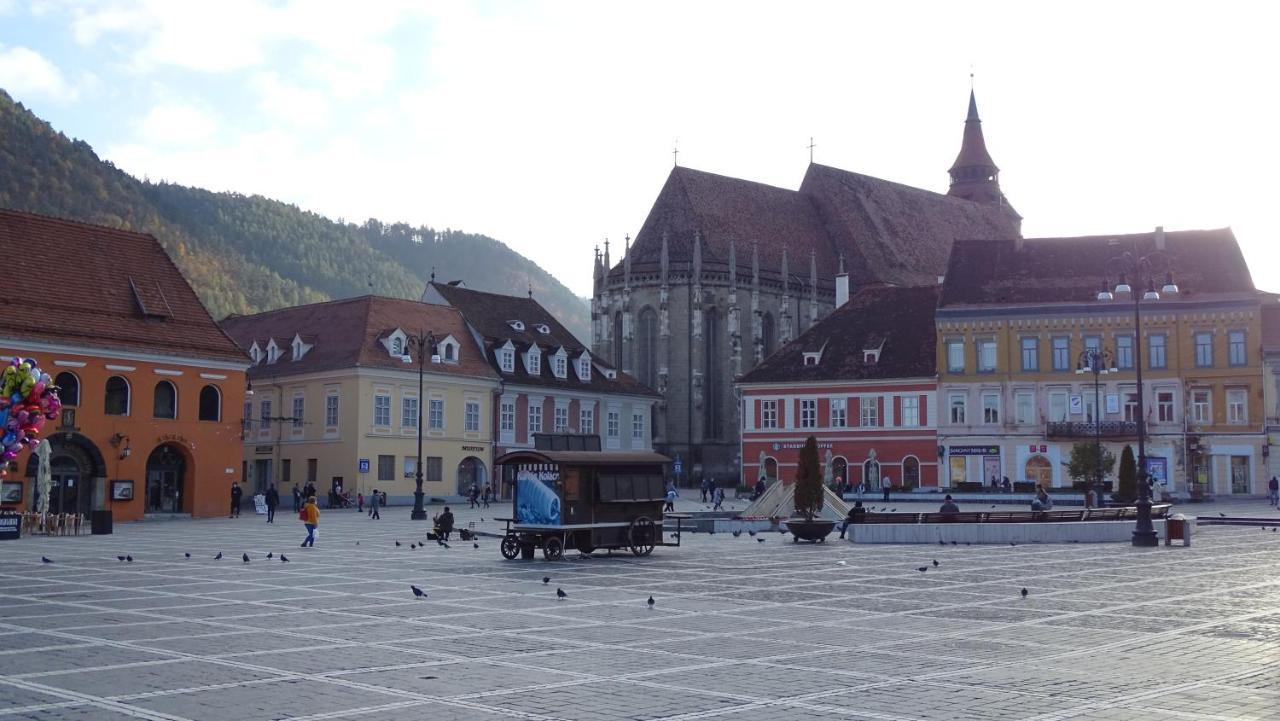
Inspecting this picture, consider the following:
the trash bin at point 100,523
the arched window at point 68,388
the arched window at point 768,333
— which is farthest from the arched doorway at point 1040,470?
the trash bin at point 100,523

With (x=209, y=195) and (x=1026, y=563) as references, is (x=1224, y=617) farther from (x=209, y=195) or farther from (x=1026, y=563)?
(x=209, y=195)

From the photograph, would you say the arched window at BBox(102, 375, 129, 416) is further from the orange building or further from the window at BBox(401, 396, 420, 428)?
the window at BBox(401, 396, 420, 428)

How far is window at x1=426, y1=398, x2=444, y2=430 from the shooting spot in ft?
219

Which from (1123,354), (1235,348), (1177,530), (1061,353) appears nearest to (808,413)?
(1061,353)

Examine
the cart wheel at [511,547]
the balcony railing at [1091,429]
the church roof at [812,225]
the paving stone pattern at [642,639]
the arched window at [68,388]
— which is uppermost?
the church roof at [812,225]

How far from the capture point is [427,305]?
70.6 metres

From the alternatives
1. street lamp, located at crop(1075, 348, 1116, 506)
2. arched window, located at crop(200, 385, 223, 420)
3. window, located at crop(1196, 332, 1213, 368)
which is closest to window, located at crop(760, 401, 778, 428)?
street lamp, located at crop(1075, 348, 1116, 506)

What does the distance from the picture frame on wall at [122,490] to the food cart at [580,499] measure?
24.4 meters

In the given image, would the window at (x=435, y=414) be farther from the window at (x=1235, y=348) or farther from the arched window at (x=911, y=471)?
the window at (x=1235, y=348)

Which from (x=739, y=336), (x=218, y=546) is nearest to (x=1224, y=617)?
(x=218, y=546)

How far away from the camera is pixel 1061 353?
67.3 metres

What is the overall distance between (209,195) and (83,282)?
105m

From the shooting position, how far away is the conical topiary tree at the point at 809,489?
116ft

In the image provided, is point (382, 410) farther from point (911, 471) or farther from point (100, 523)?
point (911, 471)
